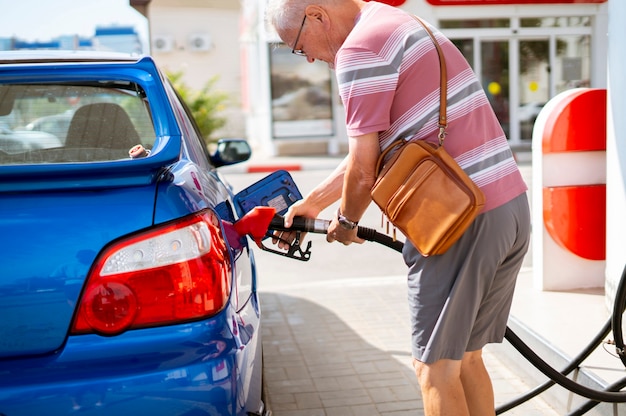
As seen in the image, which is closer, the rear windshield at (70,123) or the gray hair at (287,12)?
the gray hair at (287,12)

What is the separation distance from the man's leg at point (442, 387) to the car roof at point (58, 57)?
1749 millimetres

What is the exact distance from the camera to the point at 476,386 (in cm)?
274

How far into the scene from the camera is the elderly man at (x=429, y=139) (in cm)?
232

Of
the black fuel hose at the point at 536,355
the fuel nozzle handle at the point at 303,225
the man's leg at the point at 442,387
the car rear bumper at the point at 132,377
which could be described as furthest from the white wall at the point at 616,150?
the car rear bumper at the point at 132,377

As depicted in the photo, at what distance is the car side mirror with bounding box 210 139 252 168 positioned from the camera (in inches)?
175

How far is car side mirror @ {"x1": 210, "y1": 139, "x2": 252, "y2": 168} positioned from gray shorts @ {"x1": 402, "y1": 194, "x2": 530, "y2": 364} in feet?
7.09

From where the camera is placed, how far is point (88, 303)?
2039 mm

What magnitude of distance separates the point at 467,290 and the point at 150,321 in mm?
980

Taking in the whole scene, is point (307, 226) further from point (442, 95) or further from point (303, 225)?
point (442, 95)

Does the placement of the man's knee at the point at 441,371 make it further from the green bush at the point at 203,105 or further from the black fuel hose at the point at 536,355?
the green bush at the point at 203,105

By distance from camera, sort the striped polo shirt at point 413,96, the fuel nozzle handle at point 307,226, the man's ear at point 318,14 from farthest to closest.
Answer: the fuel nozzle handle at point 307,226 < the man's ear at point 318,14 < the striped polo shirt at point 413,96

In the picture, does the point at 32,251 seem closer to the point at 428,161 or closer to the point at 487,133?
the point at 428,161

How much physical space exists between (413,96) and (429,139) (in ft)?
0.47

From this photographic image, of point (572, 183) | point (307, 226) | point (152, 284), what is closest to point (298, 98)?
point (572, 183)
